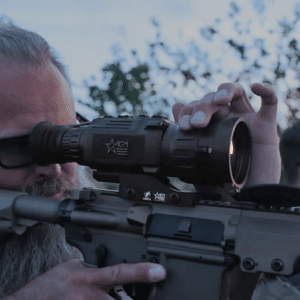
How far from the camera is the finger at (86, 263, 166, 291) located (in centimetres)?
138

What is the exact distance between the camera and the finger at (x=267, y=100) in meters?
1.80

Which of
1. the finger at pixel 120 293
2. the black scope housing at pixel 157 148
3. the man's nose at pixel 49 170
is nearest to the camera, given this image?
the black scope housing at pixel 157 148

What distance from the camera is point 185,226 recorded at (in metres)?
1.39

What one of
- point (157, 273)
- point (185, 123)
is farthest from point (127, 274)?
point (185, 123)

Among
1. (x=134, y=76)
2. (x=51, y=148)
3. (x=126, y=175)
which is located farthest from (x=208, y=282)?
(x=134, y=76)

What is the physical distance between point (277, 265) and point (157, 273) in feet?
1.40

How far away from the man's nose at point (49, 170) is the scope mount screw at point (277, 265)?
119 centimetres

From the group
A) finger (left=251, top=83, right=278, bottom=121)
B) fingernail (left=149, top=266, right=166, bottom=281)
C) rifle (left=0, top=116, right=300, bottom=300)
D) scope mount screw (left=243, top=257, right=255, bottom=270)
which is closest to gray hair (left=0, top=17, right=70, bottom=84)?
rifle (left=0, top=116, right=300, bottom=300)

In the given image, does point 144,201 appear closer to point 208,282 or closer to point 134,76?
point 208,282

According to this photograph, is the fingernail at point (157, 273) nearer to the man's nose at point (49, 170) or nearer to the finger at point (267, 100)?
the man's nose at point (49, 170)

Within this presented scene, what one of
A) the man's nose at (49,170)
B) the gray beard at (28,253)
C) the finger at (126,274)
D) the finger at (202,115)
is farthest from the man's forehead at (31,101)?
the finger at (202,115)

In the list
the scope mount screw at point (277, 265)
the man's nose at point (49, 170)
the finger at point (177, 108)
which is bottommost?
the scope mount screw at point (277, 265)

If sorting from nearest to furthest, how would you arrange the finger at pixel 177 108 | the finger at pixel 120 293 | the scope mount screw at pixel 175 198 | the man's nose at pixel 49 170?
the scope mount screw at pixel 175 198, the finger at pixel 120 293, the man's nose at pixel 49 170, the finger at pixel 177 108

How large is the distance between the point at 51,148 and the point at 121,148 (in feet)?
1.23
